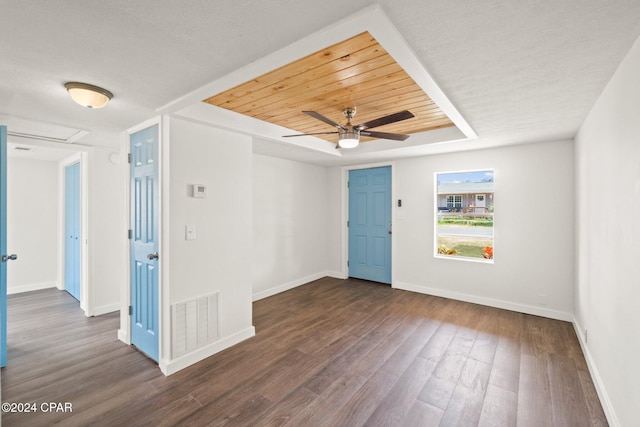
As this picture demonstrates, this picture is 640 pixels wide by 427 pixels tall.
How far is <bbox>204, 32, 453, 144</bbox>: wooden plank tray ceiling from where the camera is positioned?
1.80 metres

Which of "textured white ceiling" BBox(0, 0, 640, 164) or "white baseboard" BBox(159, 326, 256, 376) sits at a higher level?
"textured white ceiling" BBox(0, 0, 640, 164)

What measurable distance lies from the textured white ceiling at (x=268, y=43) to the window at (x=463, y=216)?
7.11 feet

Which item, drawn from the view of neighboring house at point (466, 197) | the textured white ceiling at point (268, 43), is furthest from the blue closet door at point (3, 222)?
the view of neighboring house at point (466, 197)

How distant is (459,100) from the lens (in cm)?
219

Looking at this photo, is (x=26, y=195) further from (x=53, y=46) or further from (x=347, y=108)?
(x=347, y=108)

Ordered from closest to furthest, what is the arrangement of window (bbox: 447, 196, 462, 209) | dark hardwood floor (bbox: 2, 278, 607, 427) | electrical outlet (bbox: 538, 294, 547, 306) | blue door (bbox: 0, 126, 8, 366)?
dark hardwood floor (bbox: 2, 278, 607, 427) → blue door (bbox: 0, 126, 8, 366) → electrical outlet (bbox: 538, 294, 547, 306) → window (bbox: 447, 196, 462, 209)

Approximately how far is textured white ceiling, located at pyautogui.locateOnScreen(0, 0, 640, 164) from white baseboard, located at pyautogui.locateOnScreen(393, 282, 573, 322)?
261 centimetres

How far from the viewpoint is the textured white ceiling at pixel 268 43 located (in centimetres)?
115

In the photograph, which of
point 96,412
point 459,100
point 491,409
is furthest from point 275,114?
point 491,409

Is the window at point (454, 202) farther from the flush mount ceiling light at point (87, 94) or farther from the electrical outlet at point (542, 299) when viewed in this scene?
the flush mount ceiling light at point (87, 94)

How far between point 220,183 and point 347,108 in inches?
56.7

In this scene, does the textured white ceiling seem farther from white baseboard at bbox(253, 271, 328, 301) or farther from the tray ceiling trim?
white baseboard at bbox(253, 271, 328, 301)

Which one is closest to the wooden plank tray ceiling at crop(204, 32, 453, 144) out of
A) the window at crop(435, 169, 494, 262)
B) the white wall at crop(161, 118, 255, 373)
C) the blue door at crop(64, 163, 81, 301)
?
the white wall at crop(161, 118, 255, 373)

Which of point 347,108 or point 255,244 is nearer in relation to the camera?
point 347,108
